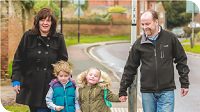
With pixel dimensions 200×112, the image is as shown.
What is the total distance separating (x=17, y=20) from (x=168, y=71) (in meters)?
9.24

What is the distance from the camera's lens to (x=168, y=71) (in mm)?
3611

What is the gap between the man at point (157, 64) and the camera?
11.8 ft

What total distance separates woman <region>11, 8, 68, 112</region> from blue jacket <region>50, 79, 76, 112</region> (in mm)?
177

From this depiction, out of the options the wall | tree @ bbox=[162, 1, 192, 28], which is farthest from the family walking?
tree @ bbox=[162, 1, 192, 28]

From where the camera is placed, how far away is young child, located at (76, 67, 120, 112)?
3916 millimetres

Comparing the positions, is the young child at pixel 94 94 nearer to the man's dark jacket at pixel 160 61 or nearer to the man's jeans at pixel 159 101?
the man's jeans at pixel 159 101

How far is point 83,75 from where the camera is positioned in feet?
13.4

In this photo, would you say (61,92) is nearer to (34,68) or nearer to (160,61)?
(34,68)

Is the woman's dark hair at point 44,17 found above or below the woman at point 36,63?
above

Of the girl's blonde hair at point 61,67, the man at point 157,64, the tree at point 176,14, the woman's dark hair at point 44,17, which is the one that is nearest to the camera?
the man at point 157,64

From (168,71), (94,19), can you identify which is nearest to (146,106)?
(168,71)

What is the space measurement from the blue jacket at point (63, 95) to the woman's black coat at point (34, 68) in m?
0.18

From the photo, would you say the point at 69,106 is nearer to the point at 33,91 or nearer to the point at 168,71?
the point at 33,91

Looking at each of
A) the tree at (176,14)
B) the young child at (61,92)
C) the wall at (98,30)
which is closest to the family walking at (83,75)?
the young child at (61,92)
